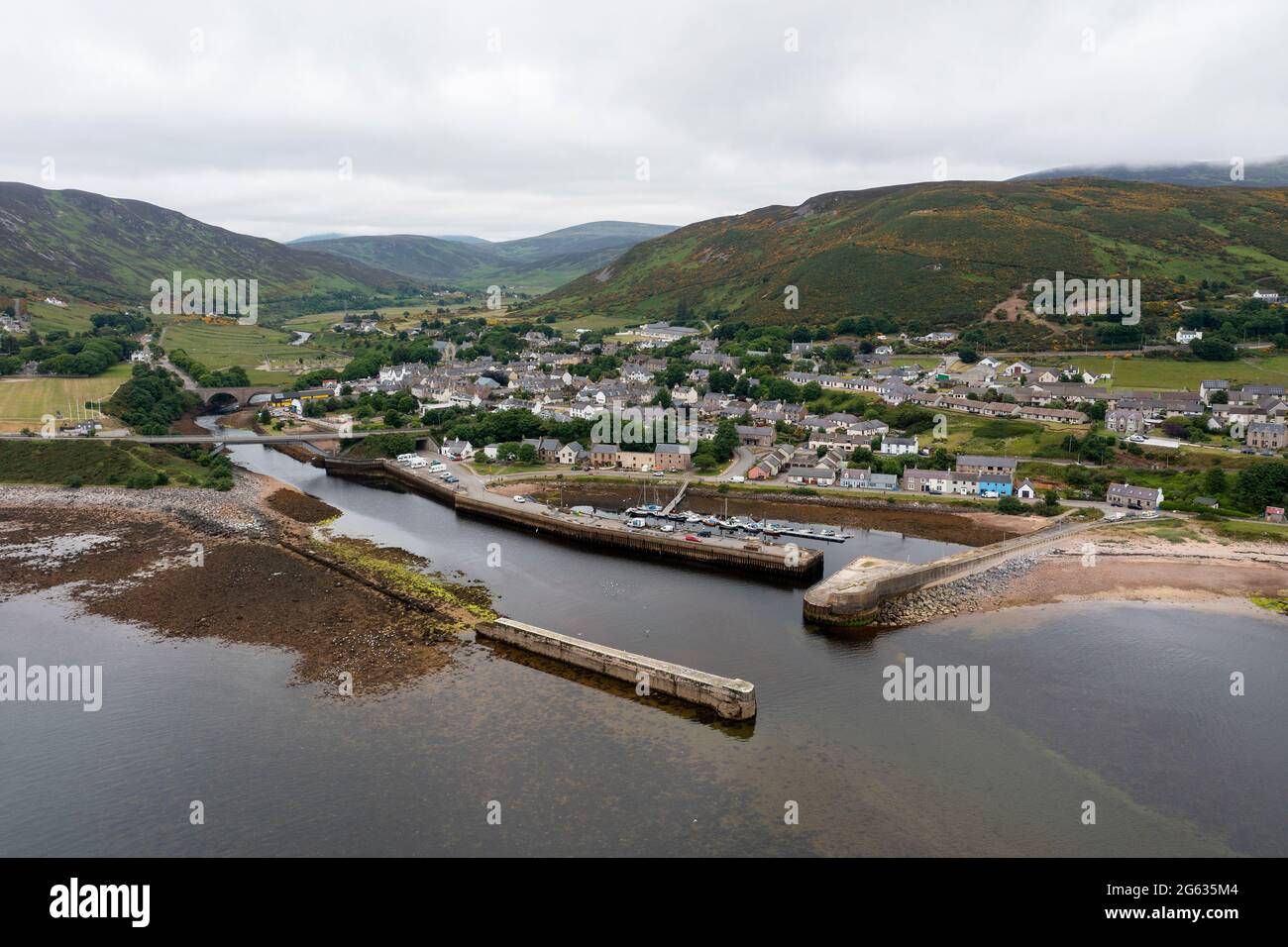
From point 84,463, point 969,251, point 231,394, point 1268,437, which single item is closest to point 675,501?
point 1268,437

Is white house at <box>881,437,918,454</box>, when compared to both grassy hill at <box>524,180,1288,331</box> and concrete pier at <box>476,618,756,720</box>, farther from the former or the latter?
grassy hill at <box>524,180,1288,331</box>

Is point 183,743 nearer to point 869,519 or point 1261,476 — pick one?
point 869,519

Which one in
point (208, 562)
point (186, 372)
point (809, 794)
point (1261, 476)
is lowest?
point (809, 794)

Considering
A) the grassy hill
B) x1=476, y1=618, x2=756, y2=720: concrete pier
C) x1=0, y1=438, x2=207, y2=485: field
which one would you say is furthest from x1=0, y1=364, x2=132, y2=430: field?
the grassy hill

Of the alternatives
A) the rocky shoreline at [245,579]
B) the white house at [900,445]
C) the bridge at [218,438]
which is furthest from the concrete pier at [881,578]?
the bridge at [218,438]

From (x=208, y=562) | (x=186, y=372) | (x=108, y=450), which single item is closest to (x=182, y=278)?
(x=186, y=372)

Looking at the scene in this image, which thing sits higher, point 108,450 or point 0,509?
point 108,450
